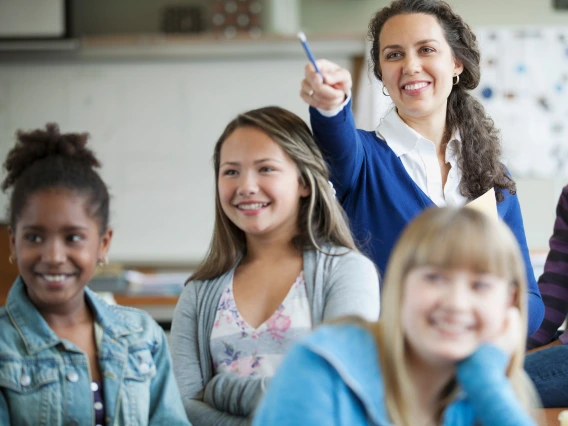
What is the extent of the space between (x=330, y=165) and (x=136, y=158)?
348 cm

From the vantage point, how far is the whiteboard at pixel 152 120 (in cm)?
504

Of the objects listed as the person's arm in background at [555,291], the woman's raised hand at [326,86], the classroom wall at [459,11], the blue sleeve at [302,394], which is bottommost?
the person's arm in background at [555,291]

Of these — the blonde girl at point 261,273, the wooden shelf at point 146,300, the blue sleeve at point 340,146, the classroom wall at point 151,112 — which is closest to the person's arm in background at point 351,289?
the blonde girl at point 261,273

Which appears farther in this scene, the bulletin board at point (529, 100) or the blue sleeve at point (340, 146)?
the bulletin board at point (529, 100)

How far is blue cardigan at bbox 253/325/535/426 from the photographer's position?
1.04 meters

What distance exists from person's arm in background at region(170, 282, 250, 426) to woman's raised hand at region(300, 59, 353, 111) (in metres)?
0.45

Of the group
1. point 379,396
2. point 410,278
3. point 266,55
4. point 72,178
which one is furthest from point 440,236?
point 266,55

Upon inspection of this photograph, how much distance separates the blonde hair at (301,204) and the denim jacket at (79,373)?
244 mm

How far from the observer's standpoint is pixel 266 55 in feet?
16.4

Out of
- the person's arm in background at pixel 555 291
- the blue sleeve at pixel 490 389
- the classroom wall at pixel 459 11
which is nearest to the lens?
the blue sleeve at pixel 490 389

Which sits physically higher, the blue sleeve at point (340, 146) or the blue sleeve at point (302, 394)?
the blue sleeve at point (340, 146)

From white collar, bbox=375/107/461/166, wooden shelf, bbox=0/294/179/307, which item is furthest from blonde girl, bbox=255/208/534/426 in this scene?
wooden shelf, bbox=0/294/179/307

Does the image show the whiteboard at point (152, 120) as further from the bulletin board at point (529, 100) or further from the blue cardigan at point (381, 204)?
the blue cardigan at point (381, 204)

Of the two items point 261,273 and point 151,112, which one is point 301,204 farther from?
point 151,112
